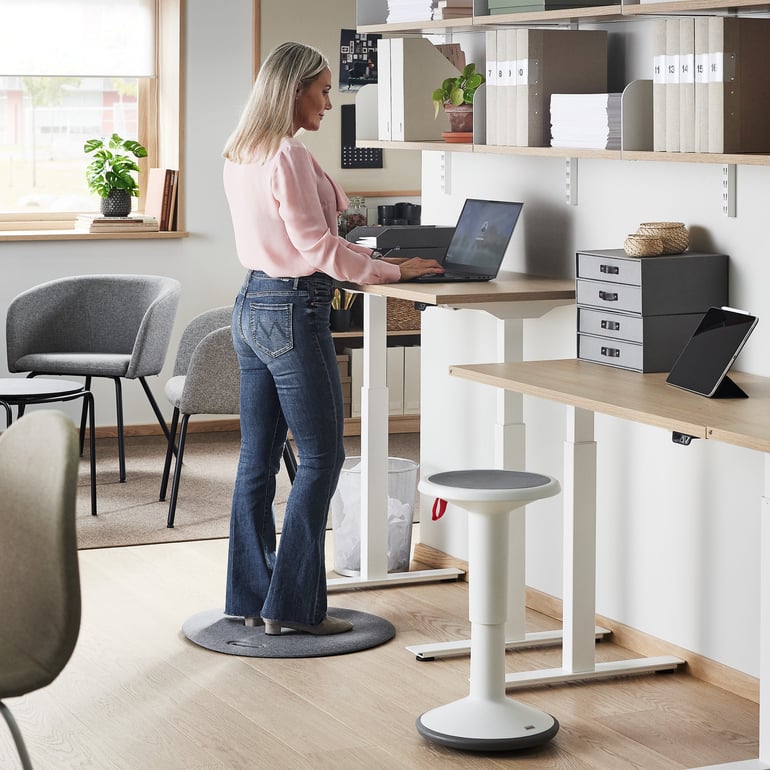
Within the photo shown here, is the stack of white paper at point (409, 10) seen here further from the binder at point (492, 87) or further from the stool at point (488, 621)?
the stool at point (488, 621)

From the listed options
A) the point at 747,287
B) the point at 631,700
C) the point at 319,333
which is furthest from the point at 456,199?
the point at 631,700

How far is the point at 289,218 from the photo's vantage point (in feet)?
12.3

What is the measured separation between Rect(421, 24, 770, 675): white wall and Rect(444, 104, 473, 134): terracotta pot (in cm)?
17

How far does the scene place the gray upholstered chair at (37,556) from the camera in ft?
7.27

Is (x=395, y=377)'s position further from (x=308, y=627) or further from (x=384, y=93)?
(x=308, y=627)

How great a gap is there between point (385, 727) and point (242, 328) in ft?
3.71

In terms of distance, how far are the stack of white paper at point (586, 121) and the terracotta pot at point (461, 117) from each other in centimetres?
50

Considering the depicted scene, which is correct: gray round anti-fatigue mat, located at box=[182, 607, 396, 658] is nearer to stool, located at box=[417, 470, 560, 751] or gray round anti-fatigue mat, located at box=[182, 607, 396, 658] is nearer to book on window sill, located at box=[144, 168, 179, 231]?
stool, located at box=[417, 470, 560, 751]

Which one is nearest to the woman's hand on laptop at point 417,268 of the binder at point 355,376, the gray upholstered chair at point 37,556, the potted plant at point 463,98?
the potted plant at point 463,98

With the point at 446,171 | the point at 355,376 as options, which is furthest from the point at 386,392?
the point at 355,376

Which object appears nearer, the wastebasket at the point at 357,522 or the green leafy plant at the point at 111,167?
the wastebasket at the point at 357,522

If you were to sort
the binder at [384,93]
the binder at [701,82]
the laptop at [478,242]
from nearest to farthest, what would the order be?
the binder at [701,82]
the laptop at [478,242]
the binder at [384,93]

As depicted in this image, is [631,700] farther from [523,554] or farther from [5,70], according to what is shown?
[5,70]

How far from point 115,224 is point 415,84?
9.00ft
